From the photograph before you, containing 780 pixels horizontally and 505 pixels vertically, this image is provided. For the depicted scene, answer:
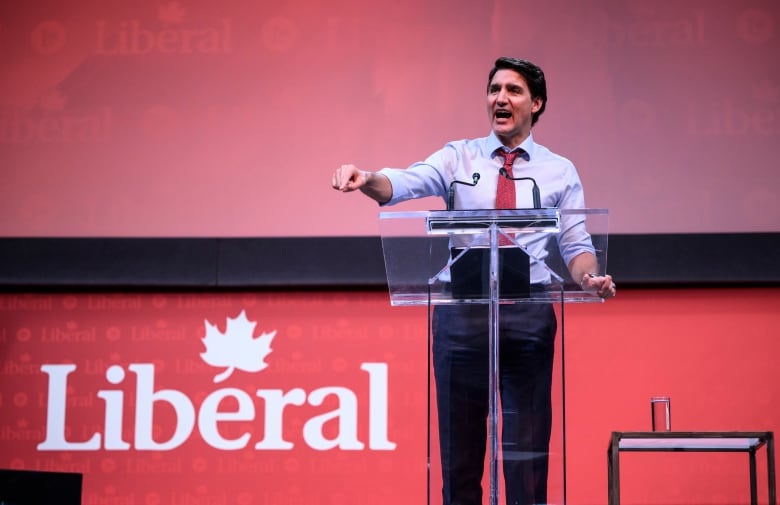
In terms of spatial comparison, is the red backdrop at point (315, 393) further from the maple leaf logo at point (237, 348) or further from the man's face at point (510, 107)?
the man's face at point (510, 107)

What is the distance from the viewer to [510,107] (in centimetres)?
241

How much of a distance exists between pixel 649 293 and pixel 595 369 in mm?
344

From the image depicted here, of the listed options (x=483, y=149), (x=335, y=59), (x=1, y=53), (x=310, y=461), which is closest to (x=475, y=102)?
(x=335, y=59)

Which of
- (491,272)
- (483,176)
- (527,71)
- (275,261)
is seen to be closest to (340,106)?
(275,261)

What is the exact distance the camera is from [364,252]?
3445 millimetres

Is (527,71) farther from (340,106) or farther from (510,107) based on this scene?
(340,106)

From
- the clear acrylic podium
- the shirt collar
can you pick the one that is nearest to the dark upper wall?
the shirt collar

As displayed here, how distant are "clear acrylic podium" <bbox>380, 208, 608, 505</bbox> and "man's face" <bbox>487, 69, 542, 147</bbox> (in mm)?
523

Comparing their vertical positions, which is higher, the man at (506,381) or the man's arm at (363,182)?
the man's arm at (363,182)

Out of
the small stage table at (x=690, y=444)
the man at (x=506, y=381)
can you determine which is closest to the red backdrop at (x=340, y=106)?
the small stage table at (x=690, y=444)

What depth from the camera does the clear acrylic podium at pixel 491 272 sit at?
1.78 metres

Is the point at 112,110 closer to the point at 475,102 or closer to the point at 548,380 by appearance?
the point at 475,102

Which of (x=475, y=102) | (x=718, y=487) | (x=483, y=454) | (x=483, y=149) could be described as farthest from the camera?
(x=475, y=102)

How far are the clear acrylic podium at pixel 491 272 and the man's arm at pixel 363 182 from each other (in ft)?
0.41
